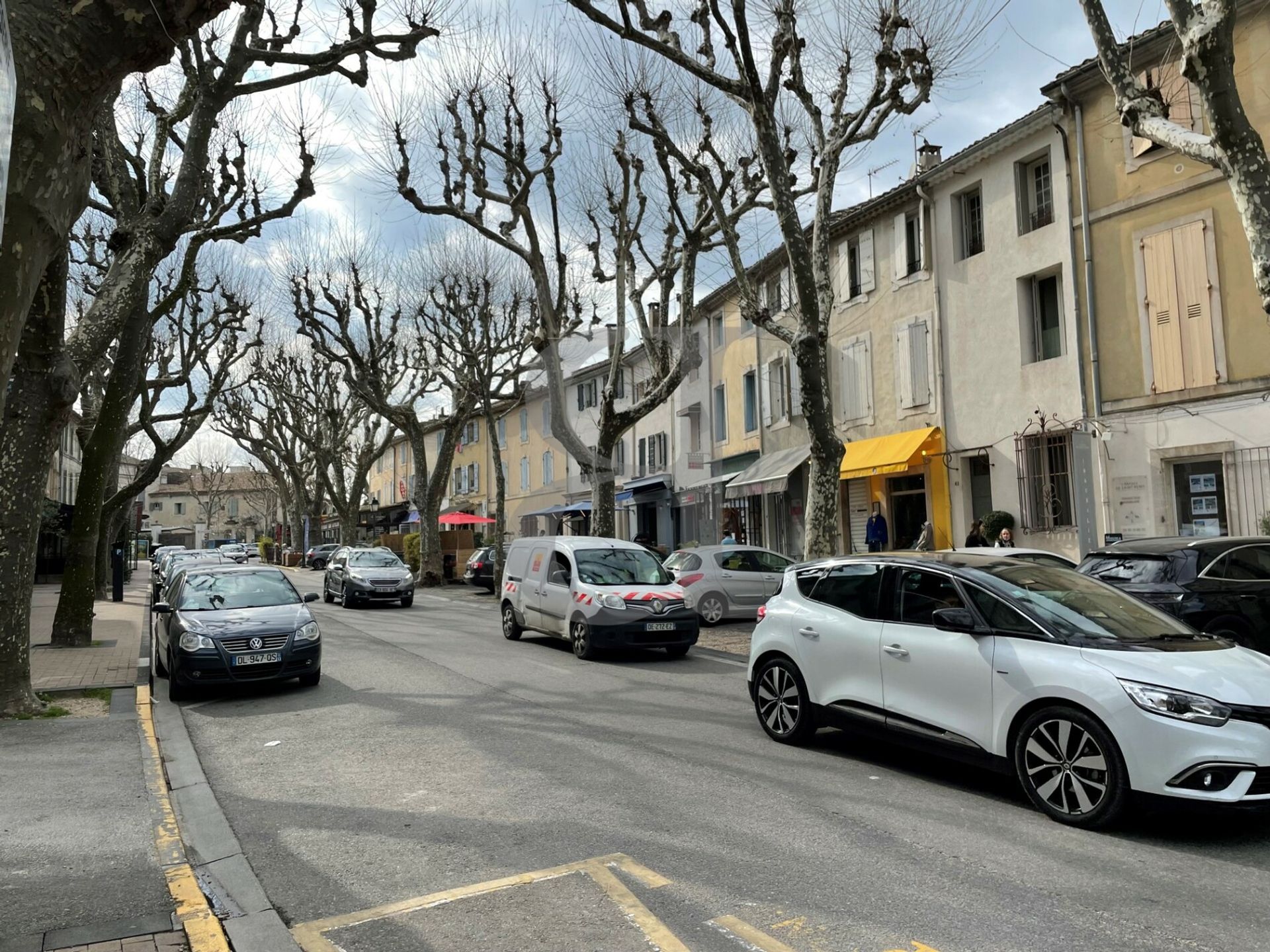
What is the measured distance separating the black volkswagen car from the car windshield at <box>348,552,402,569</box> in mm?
11722

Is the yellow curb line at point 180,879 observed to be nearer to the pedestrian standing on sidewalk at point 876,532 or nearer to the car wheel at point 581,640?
the car wheel at point 581,640

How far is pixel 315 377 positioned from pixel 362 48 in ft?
97.9

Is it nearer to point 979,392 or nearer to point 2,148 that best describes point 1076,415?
point 979,392

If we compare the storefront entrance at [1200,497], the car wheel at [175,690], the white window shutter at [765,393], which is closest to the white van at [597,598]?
the car wheel at [175,690]

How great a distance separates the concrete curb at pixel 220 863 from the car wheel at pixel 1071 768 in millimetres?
4186

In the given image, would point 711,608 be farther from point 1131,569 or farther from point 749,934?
point 749,934

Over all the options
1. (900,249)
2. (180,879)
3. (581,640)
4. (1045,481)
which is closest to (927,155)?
(900,249)

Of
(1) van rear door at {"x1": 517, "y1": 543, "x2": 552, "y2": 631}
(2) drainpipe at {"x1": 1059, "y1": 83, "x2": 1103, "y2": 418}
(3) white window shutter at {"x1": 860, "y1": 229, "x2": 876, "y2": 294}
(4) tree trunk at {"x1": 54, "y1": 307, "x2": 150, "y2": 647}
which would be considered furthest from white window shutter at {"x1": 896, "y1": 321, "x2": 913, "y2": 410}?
(4) tree trunk at {"x1": 54, "y1": 307, "x2": 150, "y2": 647}

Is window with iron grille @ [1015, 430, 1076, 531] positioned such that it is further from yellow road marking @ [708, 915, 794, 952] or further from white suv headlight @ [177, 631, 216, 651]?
yellow road marking @ [708, 915, 794, 952]

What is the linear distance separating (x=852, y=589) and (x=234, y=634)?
6.74 metres

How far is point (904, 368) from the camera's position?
20562 millimetres

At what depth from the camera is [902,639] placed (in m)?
6.43

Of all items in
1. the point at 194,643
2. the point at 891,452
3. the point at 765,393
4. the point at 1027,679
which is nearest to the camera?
the point at 1027,679

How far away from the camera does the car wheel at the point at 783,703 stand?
285 inches
